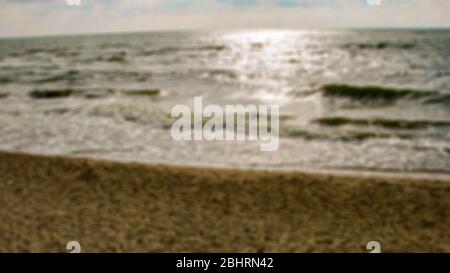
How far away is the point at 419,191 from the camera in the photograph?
7.76 m

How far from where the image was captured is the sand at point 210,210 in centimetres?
584

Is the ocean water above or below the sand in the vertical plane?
above

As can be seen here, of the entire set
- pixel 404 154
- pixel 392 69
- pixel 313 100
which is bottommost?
pixel 404 154

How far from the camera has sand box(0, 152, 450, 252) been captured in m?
5.84

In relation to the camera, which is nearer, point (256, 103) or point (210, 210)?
point (210, 210)

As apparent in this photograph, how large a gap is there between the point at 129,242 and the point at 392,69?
25.0 metres

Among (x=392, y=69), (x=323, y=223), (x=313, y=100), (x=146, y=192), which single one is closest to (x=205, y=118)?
(x=313, y=100)

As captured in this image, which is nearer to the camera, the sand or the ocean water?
the sand

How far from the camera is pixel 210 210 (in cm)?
695

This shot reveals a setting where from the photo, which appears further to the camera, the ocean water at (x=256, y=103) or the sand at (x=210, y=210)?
the ocean water at (x=256, y=103)

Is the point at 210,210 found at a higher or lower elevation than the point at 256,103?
lower

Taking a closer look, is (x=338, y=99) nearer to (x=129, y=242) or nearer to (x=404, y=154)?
(x=404, y=154)

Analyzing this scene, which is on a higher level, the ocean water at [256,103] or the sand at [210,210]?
the ocean water at [256,103]
